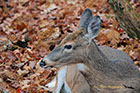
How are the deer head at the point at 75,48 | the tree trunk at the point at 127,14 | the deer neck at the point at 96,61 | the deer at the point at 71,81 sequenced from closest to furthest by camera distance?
the deer head at the point at 75,48 < the deer neck at the point at 96,61 < the deer at the point at 71,81 < the tree trunk at the point at 127,14

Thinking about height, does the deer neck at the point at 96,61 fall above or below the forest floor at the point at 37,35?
below

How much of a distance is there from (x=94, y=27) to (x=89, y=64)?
518mm

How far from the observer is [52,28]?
6.89 meters

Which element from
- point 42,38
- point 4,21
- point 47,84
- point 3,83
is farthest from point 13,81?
point 4,21

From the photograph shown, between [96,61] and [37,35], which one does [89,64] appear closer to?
[96,61]

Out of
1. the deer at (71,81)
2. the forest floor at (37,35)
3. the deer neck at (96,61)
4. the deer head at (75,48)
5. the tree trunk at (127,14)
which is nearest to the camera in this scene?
the deer head at (75,48)

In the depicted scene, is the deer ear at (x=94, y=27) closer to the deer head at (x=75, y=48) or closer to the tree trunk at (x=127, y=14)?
the deer head at (x=75, y=48)

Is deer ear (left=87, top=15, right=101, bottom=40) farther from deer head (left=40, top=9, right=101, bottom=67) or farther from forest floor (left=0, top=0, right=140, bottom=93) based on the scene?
forest floor (left=0, top=0, right=140, bottom=93)

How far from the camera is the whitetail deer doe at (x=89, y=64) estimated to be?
313 cm

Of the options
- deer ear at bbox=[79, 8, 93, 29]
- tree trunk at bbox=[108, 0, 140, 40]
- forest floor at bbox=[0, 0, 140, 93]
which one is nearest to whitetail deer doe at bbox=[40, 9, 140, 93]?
deer ear at bbox=[79, 8, 93, 29]

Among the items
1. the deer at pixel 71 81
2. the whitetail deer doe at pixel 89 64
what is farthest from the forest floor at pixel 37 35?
the whitetail deer doe at pixel 89 64

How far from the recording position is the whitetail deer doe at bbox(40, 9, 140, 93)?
3129mm

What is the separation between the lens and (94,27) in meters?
3.13

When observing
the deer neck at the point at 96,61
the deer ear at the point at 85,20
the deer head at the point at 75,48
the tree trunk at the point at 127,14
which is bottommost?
the deer neck at the point at 96,61
